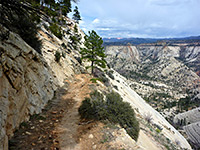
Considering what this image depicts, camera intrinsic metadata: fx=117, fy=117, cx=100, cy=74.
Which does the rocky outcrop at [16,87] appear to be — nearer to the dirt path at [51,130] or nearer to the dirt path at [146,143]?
the dirt path at [51,130]

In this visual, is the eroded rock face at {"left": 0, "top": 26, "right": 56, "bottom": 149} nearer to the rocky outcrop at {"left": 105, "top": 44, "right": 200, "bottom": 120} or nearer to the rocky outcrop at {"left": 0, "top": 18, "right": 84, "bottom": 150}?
the rocky outcrop at {"left": 0, "top": 18, "right": 84, "bottom": 150}

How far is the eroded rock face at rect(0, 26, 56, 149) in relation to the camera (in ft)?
13.7

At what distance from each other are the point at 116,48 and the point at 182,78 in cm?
9807

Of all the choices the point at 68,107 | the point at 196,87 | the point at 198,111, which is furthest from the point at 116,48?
the point at 68,107

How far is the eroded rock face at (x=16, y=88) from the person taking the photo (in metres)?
4.17

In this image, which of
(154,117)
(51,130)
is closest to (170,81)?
(154,117)

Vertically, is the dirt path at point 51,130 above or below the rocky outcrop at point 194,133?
above

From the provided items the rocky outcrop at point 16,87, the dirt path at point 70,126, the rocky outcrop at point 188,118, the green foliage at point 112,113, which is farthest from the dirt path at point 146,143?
the rocky outcrop at point 188,118

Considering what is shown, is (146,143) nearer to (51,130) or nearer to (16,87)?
(51,130)

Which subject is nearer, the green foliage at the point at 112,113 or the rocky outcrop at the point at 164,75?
the green foliage at the point at 112,113

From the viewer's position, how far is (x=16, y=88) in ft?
17.3

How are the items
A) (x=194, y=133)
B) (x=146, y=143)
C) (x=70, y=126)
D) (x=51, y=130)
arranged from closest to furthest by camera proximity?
(x=51, y=130) < (x=70, y=126) < (x=146, y=143) < (x=194, y=133)

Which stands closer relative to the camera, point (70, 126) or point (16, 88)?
point (16, 88)

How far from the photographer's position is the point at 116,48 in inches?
7215
